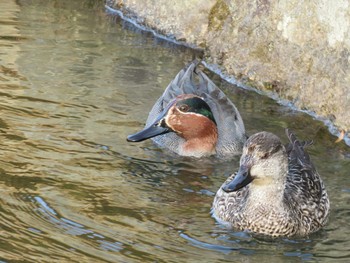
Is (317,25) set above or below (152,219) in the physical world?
above

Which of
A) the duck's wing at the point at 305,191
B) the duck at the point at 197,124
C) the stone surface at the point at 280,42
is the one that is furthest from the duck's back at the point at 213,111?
the duck's wing at the point at 305,191

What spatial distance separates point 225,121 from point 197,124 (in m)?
0.28

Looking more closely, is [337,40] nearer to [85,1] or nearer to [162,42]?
[162,42]

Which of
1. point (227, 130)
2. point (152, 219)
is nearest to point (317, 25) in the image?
point (227, 130)

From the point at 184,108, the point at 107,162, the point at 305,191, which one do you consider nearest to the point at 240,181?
the point at 305,191

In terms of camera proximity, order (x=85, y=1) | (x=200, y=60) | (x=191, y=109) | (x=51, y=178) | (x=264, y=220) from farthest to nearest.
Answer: (x=85, y=1) < (x=200, y=60) < (x=191, y=109) < (x=51, y=178) < (x=264, y=220)

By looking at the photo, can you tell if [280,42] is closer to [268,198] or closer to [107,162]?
[107,162]

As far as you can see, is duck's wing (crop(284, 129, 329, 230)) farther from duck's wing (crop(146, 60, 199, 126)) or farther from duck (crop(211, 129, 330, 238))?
duck's wing (crop(146, 60, 199, 126))

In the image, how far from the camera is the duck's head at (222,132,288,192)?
790 cm

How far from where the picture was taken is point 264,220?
812cm

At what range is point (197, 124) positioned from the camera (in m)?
10.7

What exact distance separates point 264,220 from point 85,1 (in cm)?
772

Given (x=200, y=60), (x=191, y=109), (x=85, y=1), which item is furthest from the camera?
(x=85, y=1)

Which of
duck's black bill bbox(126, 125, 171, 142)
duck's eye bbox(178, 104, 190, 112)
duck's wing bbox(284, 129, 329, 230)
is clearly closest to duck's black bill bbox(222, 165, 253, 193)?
duck's wing bbox(284, 129, 329, 230)
